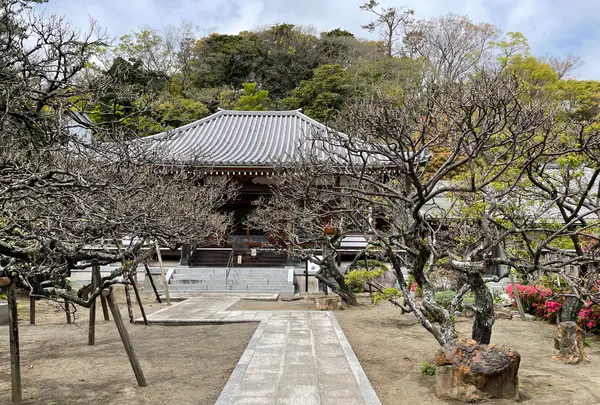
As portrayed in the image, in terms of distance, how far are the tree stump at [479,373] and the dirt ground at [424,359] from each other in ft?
0.44

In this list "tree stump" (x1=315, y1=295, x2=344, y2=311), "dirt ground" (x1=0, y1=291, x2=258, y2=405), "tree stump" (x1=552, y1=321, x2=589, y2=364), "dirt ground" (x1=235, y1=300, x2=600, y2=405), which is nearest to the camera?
"dirt ground" (x1=235, y1=300, x2=600, y2=405)

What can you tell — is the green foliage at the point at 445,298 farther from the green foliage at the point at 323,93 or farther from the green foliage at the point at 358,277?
the green foliage at the point at 323,93

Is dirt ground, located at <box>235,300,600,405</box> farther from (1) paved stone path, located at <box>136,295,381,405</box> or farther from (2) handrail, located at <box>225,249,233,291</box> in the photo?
(2) handrail, located at <box>225,249,233,291</box>

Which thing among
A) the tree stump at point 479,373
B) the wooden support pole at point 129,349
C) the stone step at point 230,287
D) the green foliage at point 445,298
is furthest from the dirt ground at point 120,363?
the stone step at point 230,287

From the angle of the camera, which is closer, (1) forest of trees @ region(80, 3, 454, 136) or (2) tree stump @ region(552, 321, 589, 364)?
(2) tree stump @ region(552, 321, 589, 364)

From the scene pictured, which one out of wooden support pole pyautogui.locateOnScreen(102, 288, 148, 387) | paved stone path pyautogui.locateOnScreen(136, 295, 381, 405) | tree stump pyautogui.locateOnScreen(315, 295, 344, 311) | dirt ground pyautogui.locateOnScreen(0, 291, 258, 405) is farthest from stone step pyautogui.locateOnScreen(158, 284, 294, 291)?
wooden support pole pyautogui.locateOnScreen(102, 288, 148, 387)

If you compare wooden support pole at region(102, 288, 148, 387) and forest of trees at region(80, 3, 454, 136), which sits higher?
forest of trees at region(80, 3, 454, 136)

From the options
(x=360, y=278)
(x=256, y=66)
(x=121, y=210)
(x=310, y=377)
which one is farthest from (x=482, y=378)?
(x=256, y=66)

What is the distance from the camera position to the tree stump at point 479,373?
5.17 meters

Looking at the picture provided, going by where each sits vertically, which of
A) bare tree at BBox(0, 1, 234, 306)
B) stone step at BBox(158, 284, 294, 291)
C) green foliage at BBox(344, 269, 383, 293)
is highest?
bare tree at BBox(0, 1, 234, 306)

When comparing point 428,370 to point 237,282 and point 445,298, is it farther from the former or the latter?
point 237,282

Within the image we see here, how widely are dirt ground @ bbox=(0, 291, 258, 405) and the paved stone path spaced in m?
0.32

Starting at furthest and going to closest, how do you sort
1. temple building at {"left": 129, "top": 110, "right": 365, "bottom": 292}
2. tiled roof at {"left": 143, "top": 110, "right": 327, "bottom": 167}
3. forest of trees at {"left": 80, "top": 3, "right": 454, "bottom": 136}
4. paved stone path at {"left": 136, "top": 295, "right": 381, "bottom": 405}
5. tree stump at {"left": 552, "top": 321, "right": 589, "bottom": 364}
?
forest of trees at {"left": 80, "top": 3, "right": 454, "bottom": 136} → tiled roof at {"left": 143, "top": 110, "right": 327, "bottom": 167} → temple building at {"left": 129, "top": 110, "right": 365, "bottom": 292} → tree stump at {"left": 552, "top": 321, "right": 589, "bottom": 364} → paved stone path at {"left": 136, "top": 295, "right": 381, "bottom": 405}

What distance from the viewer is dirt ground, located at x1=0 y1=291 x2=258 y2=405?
567cm
